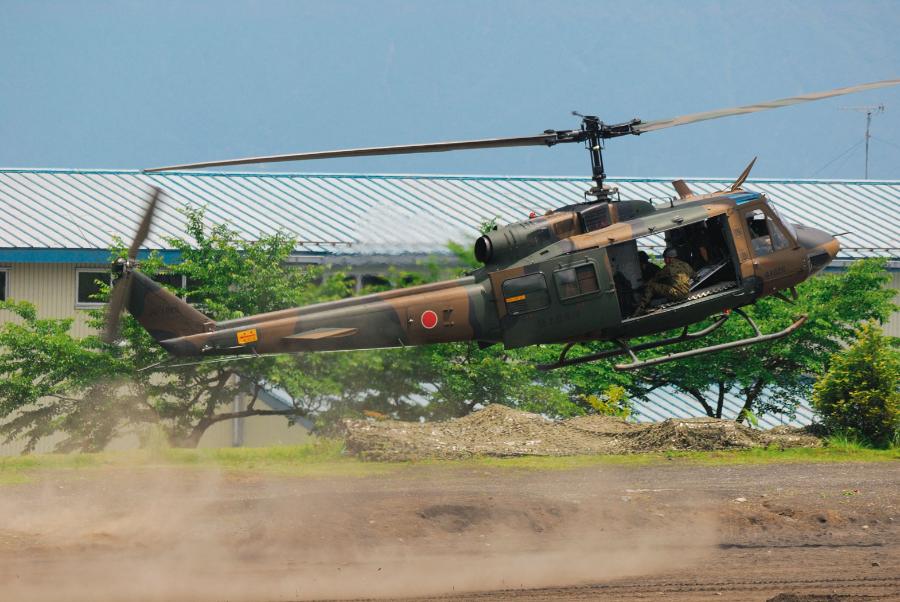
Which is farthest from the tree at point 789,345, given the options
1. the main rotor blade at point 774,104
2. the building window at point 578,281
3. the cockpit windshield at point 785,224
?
the main rotor blade at point 774,104

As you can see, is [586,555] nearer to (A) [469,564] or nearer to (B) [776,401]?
(A) [469,564]

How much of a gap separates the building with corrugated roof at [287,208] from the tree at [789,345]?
182 centimetres

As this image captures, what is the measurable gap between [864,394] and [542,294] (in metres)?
11.0

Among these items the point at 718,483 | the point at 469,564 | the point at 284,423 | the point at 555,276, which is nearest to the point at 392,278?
the point at 555,276

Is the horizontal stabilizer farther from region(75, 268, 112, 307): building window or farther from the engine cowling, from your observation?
region(75, 268, 112, 307): building window

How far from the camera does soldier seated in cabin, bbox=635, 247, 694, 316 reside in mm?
15773

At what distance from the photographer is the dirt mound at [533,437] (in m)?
22.6

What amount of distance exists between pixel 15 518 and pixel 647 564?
30.2 ft

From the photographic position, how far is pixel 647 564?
1554 centimetres

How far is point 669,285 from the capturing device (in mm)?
15820

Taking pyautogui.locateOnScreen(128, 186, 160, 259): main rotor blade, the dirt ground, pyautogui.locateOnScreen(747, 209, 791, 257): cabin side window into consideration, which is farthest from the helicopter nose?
pyautogui.locateOnScreen(128, 186, 160, 259): main rotor blade

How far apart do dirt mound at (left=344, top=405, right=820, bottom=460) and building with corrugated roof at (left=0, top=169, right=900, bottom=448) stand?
7.10 metres

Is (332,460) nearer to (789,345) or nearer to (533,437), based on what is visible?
(533,437)

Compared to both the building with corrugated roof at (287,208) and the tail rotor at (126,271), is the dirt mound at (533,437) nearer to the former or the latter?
the building with corrugated roof at (287,208)
